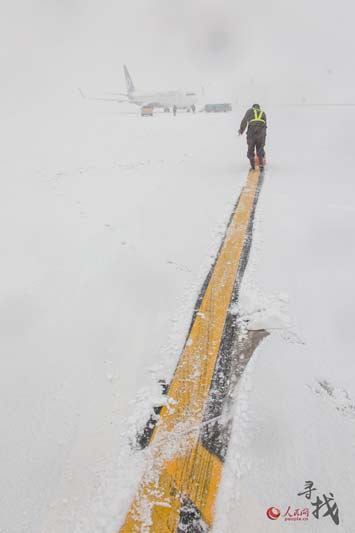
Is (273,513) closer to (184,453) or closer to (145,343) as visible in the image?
(184,453)

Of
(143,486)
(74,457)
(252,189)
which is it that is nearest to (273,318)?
(143,486)

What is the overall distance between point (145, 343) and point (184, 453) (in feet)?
2.65

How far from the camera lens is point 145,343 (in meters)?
2.08

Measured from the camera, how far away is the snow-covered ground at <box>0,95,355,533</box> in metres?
1.28

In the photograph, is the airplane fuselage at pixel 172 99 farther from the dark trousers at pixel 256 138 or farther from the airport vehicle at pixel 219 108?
the dark trousers at pixel 256 138

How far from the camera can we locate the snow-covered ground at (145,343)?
1.28 meters

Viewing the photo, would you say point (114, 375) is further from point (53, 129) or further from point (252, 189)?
point (53, 129)

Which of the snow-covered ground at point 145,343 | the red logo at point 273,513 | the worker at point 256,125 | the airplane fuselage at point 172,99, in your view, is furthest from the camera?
the airplane fuselage at point 172,99

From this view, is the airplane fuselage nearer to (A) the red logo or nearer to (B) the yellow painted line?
(B) the yellow painted line

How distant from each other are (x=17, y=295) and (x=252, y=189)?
13.7ft

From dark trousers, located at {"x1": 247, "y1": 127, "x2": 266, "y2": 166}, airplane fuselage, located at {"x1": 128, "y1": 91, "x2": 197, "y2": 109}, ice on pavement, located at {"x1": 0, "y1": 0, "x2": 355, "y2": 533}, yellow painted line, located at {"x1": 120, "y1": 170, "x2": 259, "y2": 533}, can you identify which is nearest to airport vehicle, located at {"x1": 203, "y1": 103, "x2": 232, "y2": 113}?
airplane fuselage, located at {"x1": 128, "y1": 91, "x2": 197, "y2": 109}

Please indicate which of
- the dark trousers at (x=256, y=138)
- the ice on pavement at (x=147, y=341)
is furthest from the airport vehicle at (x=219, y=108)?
the ice on pavement at (x=147, y=341)

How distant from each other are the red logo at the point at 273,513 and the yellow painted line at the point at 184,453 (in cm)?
22

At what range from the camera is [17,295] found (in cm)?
260
